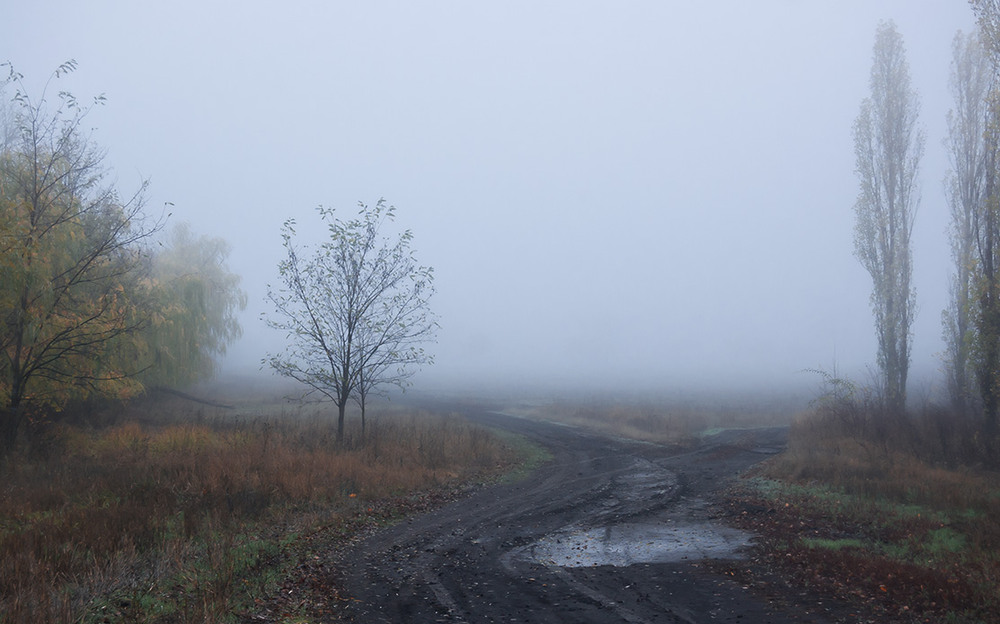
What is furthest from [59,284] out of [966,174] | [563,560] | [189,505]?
[966,174]

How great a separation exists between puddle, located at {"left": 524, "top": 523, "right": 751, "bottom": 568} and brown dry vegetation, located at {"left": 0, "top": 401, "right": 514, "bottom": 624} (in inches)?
161

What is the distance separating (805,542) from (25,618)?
1126 centimetres

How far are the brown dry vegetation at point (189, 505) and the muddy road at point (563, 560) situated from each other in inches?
44.0

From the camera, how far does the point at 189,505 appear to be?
1198cm

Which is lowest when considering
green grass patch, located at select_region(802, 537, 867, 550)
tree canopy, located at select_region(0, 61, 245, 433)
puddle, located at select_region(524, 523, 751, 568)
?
puddle, located at select_region(524, 523, 751, 568)

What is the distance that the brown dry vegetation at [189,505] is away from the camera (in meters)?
7.08

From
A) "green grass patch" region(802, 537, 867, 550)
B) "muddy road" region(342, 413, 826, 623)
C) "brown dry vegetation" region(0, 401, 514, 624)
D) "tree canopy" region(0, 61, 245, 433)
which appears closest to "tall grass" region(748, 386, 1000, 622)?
"green grass patch" region(802, 537, 867, 550)

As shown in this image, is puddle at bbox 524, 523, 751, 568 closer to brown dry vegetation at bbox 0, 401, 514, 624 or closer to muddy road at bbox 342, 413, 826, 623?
muddy road at bbox 342, 413, 826, 623

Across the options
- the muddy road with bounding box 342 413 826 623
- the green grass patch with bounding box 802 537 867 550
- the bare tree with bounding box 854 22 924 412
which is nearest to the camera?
the muddy road with bounding box 342 413 826 623

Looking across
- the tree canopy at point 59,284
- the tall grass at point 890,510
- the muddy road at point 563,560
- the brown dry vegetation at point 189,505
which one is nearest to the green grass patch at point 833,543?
the tall grass at point 890,510

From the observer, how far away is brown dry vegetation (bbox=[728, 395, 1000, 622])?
7879 mm

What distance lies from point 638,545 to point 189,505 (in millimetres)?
8894

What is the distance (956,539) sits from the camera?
10.5m

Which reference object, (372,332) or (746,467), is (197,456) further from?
(746,467)
